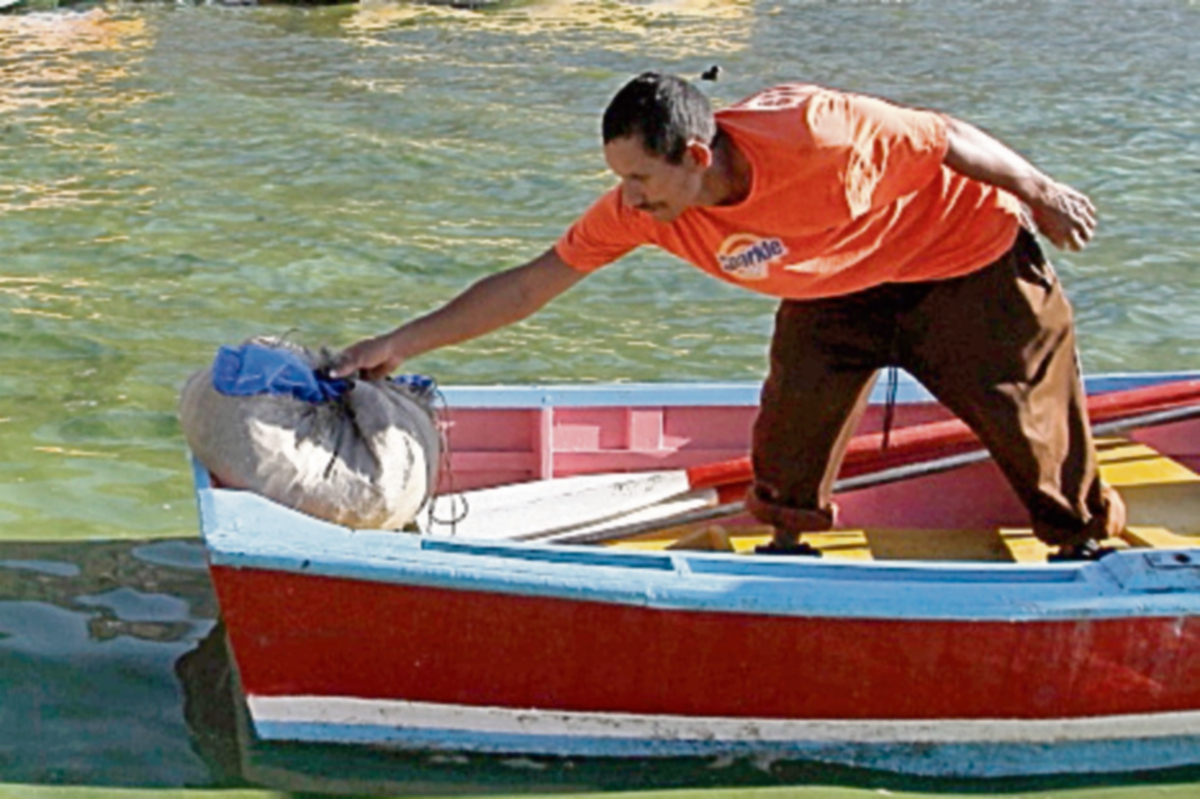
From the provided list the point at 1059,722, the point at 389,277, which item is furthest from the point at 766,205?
the point at 389,277

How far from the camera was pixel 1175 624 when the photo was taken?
4480 millimetres

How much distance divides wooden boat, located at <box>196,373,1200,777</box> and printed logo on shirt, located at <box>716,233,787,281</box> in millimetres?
671

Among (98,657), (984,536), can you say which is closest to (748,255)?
(984,536)

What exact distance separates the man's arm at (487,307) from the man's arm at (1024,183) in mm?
948

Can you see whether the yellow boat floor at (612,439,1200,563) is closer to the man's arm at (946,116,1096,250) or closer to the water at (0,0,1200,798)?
the water at (0,0,1200,798)

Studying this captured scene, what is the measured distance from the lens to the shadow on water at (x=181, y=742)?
15.1ft

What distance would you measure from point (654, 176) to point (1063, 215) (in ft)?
3.24

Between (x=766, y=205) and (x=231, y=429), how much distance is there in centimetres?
140

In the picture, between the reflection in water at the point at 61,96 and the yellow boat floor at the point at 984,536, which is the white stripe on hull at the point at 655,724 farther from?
the reflection in water at the point at 61,96

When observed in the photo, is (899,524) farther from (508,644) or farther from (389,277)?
(389,277)

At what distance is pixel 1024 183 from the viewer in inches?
170

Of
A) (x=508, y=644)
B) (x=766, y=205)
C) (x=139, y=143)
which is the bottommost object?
(x=139, y=143)

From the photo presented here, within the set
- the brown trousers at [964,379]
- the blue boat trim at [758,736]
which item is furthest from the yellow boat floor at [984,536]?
the blue boat trim at [758,736]

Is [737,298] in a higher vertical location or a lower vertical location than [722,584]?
lower
